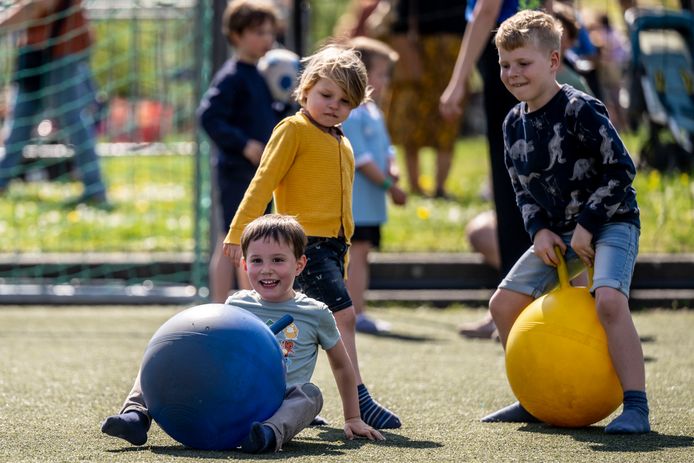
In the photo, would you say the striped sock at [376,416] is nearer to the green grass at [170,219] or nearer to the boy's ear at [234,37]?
the boy's ear at [234,37]

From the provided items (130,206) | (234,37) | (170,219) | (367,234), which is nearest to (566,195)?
(367,234)

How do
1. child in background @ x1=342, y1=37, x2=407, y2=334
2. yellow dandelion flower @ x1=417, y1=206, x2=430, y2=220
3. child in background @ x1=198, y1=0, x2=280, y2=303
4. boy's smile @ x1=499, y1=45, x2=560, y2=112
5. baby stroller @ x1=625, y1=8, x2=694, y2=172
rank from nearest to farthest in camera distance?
boy's smile @ x1=499, y1=45, x2=560, y2=112
child in background @ x1=198, y1=0, x2=280, y2=303
child in background @ x1=342, y1=37, x2=407, y2=334
baby stroller @ x1=625, y1=8, x2=694, y2=172
yellow dandelion flower @ x1=417, y1=206, x2=430, y2=220

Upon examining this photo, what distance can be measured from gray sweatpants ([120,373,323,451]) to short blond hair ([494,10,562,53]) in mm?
1441

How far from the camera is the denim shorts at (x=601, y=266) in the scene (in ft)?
15.7

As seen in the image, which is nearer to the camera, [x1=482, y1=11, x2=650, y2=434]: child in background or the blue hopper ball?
the blue hopper ball

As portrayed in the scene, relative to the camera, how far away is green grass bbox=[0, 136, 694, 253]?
967cm

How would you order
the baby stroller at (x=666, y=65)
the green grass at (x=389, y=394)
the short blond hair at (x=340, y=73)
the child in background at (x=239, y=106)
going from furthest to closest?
1. the baby stroller at (x=666, y=65)
2. the child in background at (x=239, y=106)
3. the short blond hair at (x=340, y=73)
4. the green grass at (x=389, y=394)

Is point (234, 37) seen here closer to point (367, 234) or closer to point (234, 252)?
point (367, 234)

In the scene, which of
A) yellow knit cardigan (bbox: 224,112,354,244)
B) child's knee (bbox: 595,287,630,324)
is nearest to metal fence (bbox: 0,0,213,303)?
yellow knit cardigan (bbox: 224,112,354,244)

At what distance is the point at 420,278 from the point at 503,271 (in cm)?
238

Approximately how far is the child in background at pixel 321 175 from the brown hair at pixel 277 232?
1.04 feet

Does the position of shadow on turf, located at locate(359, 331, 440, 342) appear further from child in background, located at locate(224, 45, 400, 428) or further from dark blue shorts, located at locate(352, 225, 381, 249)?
child in background, located at locate(224, 45, 400, 428)


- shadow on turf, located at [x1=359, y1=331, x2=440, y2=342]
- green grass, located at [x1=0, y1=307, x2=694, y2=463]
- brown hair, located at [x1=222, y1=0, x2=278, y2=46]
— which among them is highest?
brown hair, located at [x1=222, y1=0, x2=278, y2=46]

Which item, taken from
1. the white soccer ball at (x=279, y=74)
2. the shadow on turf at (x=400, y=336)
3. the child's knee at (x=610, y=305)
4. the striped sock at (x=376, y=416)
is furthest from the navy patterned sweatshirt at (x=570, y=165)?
the white soccer ball at (x=279, y=74)
